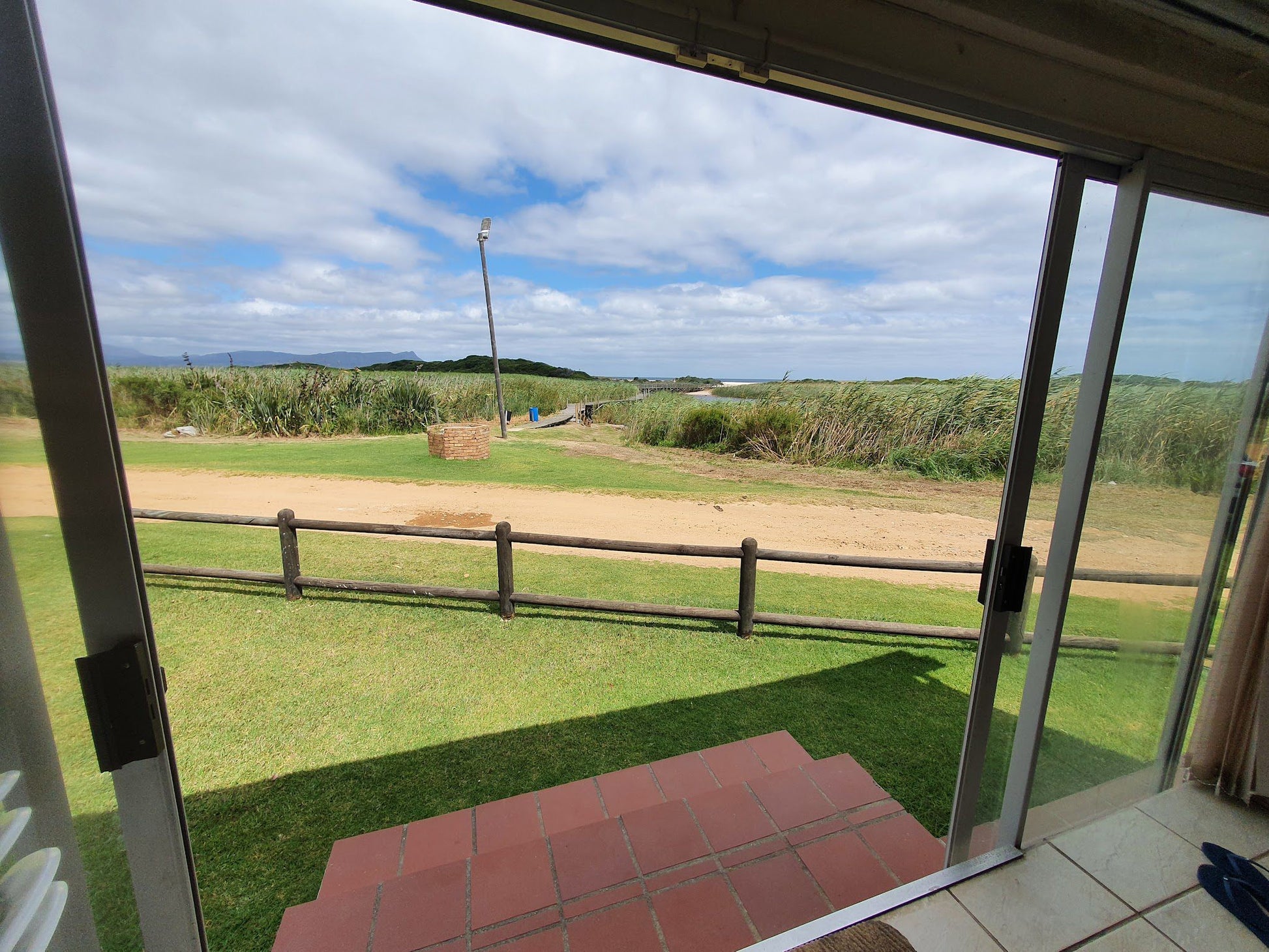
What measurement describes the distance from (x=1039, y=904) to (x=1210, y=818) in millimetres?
847

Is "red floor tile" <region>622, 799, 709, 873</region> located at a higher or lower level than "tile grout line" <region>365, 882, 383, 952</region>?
higher

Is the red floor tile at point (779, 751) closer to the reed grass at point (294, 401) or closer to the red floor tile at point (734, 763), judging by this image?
the red floor tile at point (734, 763)

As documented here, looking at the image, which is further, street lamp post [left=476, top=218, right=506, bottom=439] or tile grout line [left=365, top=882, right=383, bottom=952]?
street lamp post [left=476, top=218, right=506, bottom=439]

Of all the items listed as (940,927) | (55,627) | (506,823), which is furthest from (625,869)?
(55,627)

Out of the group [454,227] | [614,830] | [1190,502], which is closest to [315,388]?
[454,227]

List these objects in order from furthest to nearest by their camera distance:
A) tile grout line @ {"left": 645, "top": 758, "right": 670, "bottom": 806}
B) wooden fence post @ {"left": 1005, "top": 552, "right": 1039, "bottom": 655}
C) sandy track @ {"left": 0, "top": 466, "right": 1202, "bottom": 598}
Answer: sandy track @ {"left": 0, "top": 466, "right": 1202, "bottom": 598}, tile grout line @ {"left": 645, "top": 758, "right": 670, "bottom": 806}, wooden fence post @ {"left": 1005, "top": 552, "right": 1039, "bottom": 655}

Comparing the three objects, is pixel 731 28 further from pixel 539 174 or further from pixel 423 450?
pixel 423 450

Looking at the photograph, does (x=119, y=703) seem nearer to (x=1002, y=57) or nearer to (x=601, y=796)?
(x=601, y=796)

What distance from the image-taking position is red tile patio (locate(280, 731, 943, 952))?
137 centimetres

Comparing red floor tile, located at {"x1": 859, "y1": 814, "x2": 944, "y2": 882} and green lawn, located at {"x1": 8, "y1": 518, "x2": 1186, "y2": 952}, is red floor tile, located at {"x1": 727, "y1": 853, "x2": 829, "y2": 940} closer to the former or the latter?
red floor tile, located at {"x1": 859, "y1": 814, "x2": 944, "y2": 882}

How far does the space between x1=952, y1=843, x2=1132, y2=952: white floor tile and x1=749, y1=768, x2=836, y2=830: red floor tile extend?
1.56 ft

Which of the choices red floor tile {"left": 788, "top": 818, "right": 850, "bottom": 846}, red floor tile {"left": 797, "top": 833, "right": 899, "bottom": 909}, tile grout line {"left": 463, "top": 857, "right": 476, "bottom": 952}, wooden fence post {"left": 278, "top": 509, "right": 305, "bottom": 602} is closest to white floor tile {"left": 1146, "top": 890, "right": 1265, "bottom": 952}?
red floor tile {"left": 797, "top": 833, "right": 899, "bottom": 909}

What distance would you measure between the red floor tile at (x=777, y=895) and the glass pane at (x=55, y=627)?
1.36 meters

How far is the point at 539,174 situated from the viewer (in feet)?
30.8
